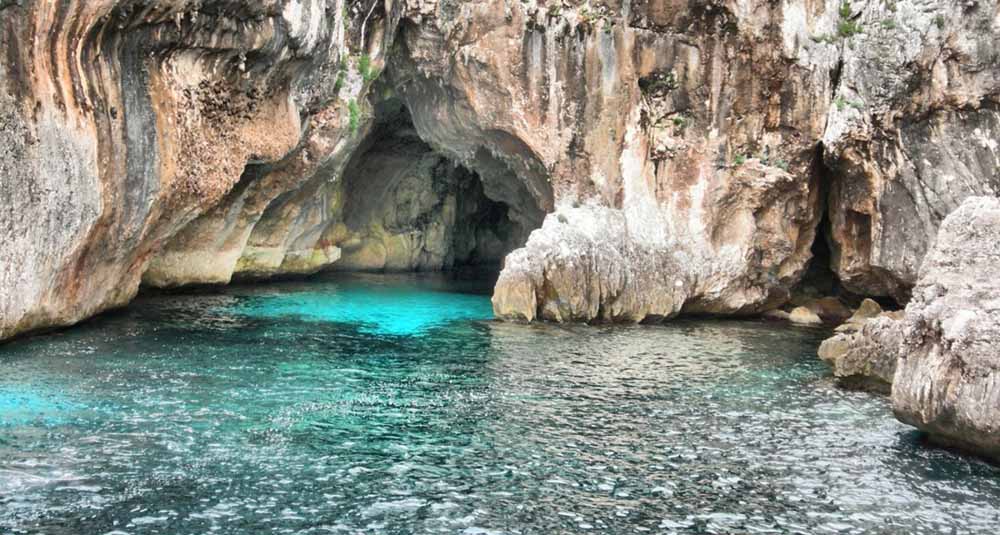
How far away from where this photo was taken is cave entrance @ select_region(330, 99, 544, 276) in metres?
32.4

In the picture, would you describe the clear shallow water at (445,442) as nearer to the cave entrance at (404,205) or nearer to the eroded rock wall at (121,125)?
the eroded rock wall at (121,125)

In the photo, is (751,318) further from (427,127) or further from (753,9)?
(427,127)

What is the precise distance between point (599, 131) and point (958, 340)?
14579mm

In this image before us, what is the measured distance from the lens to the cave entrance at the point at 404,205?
106 feet

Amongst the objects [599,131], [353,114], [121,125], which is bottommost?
[121,125]

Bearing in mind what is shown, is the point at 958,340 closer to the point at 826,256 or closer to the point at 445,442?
the point at 445,442

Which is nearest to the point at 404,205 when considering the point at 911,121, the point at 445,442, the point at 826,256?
the point at 826,256

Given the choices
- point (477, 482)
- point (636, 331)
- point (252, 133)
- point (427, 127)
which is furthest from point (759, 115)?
point (477, 482)

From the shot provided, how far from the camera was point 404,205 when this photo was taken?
3675cm

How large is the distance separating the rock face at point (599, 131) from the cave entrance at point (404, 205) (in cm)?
440

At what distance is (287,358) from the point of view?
15.9 meters

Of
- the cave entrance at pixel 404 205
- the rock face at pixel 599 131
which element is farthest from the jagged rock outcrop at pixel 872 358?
the cave entrance at pixel 404 205

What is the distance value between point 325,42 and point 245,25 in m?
3.10

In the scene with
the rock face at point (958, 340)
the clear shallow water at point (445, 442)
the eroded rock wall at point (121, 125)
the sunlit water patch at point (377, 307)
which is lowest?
the clear shallow water at point (445, 442)
